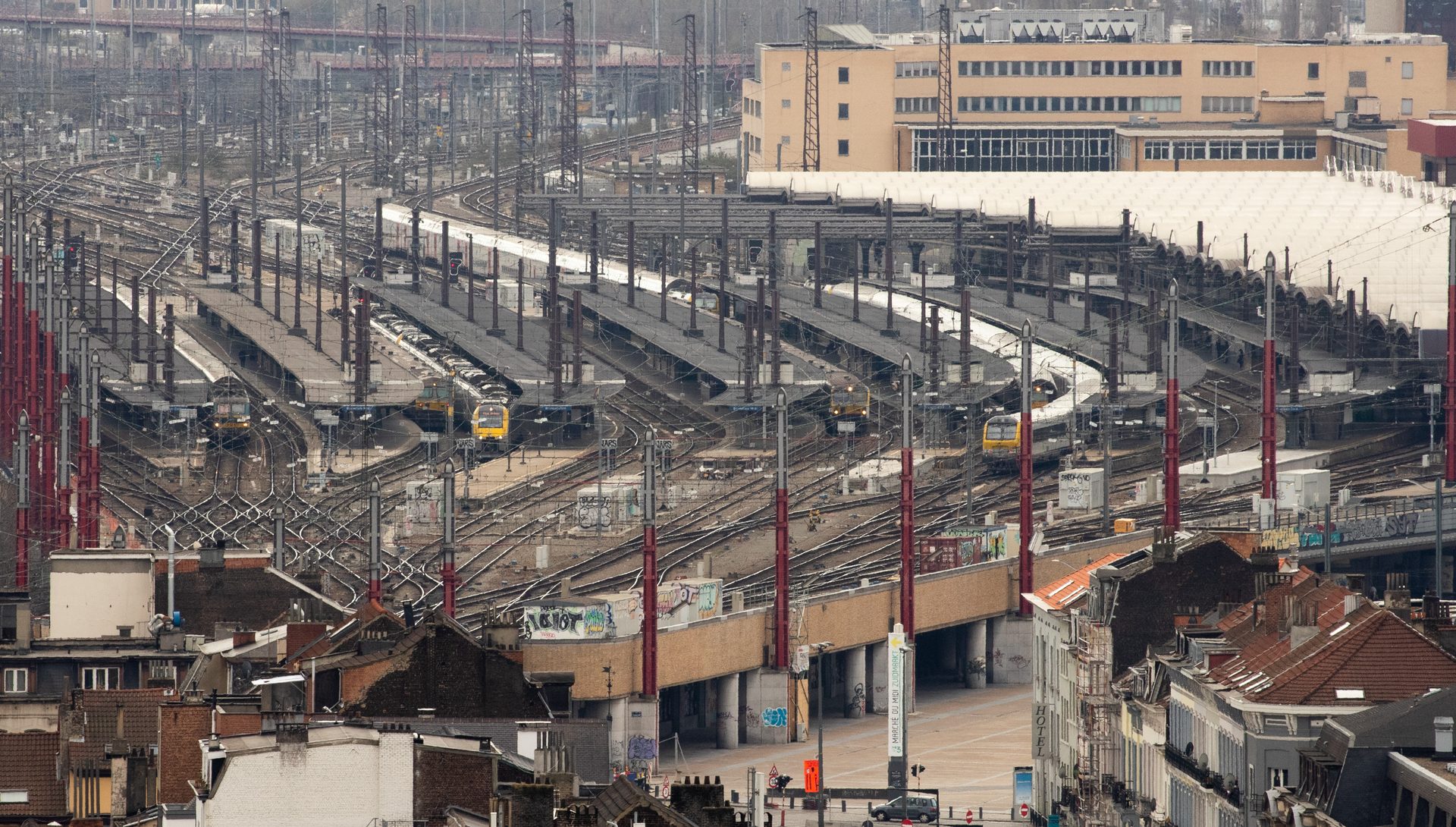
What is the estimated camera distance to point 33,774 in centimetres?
4434

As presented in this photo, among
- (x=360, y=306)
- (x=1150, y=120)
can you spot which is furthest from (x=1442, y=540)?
(x=1150, y=120)

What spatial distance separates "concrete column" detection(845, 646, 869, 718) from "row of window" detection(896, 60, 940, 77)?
95.1 meters

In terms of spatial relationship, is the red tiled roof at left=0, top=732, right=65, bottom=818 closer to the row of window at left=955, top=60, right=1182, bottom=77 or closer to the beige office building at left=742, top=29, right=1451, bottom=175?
the beige office building at left=742, top=29, right=1451, bottom=175

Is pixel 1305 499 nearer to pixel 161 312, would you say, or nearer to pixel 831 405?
pixel 831 405

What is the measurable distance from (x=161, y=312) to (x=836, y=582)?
50.3 metres

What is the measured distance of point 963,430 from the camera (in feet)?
364

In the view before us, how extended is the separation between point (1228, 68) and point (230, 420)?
79150 millimetres

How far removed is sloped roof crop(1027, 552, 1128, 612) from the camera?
215ft

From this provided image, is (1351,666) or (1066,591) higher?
(1351,666)

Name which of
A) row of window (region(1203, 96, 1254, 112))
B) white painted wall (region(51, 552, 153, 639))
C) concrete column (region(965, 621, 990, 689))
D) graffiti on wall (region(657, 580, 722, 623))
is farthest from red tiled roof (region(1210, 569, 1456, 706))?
row of window (region(1203, 96, 1254, 112))

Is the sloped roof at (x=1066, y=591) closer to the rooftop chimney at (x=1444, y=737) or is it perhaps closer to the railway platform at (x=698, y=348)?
the rooftop chimney at (x=1444, y=737)

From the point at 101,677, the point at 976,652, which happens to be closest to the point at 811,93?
the point at 976,652

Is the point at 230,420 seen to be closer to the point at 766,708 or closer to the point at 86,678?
the point at 766,708

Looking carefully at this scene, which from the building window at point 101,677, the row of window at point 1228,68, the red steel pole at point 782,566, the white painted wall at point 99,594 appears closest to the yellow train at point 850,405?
the red steel pole at point 782,566
